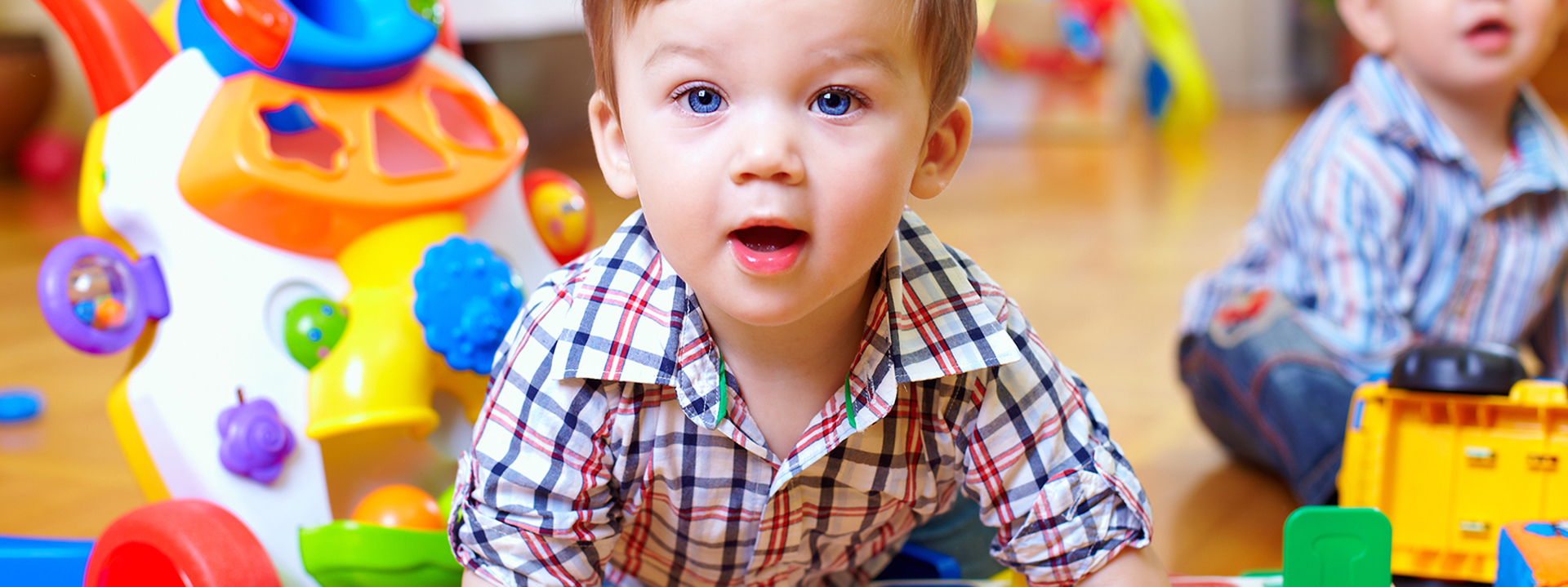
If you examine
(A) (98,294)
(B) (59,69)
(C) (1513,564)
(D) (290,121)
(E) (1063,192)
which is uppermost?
(B) (59,69)

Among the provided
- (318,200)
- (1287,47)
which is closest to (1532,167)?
(318,200)

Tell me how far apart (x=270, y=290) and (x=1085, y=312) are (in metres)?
1.05

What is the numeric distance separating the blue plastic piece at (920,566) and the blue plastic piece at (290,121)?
1.40 feet

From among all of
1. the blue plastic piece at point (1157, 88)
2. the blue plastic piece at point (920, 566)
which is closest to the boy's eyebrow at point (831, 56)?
the blue plastic piece at point (920, 566)

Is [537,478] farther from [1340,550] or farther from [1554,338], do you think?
[1554,338]

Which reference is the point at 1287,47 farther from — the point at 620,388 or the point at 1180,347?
the point at 620,388

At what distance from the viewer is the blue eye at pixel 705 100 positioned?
1.60 ft

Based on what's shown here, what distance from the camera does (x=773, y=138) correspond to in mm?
466

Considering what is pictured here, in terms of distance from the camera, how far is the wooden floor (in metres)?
0.99

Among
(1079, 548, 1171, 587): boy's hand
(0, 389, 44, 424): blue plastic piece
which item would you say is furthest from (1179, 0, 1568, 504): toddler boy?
(0, 389, 44, 424): blue plastic piece

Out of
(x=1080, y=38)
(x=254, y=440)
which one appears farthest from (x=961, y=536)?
(x=1080, y=38)

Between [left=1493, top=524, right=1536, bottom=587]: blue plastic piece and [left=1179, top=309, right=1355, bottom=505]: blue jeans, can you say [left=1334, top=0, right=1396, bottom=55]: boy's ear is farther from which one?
[left=1493, top=524, right=1536, bottom=587]: blue plastic piece

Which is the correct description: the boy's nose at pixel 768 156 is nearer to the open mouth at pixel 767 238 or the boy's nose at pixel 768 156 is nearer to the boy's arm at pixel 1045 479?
the open mouth at pixel 767 238

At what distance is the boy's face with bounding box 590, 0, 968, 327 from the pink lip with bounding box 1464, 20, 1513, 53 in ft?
2.03
